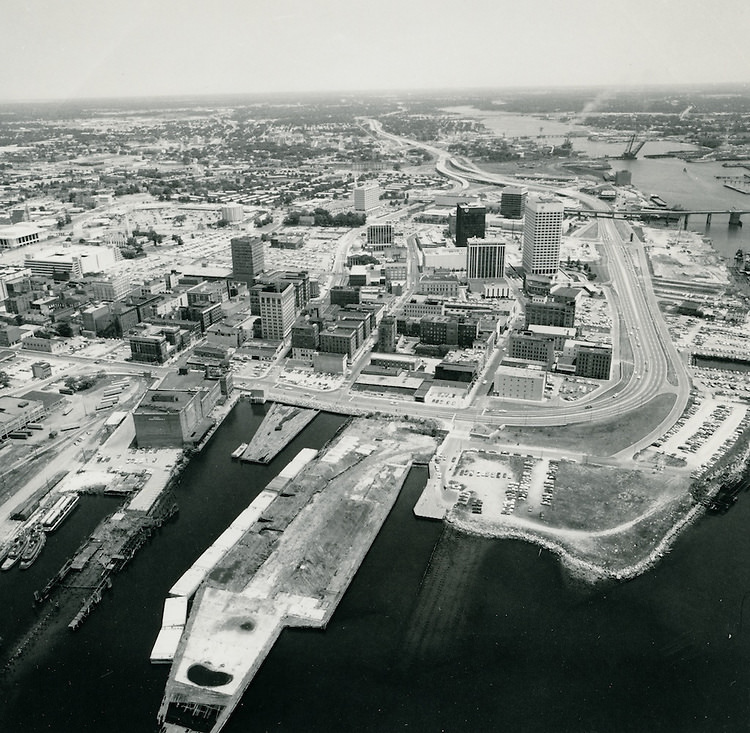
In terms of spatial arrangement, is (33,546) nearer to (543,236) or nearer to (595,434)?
(595,434)

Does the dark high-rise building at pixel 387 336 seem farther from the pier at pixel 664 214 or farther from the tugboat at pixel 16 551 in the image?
the pier at pixel 664 214

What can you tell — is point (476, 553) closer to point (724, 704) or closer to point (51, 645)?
point (724, 704)

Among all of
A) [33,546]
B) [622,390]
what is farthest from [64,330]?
[622,390]

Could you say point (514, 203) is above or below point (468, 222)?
below

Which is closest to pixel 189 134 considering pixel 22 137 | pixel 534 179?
pixel 22 137

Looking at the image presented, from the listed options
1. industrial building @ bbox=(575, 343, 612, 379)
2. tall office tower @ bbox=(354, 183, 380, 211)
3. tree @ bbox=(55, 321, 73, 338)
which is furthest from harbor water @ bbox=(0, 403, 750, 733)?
tall office tower @ bbox=(354, 183, 380, 211)

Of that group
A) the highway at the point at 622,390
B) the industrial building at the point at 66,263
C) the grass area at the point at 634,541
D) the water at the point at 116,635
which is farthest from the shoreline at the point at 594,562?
the industrial building at the point at 66,263
